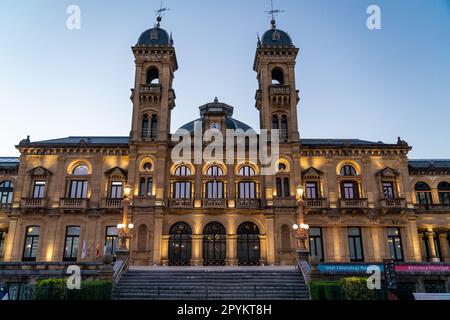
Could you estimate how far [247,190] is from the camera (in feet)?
123

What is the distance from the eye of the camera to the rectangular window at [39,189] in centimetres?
3738

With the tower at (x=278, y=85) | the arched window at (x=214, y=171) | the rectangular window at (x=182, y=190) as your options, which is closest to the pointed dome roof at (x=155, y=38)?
the tower at (x=278, y=85)

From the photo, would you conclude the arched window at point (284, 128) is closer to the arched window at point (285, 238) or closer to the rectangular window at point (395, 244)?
the arched window at point (285, 238)

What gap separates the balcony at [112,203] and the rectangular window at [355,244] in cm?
2356

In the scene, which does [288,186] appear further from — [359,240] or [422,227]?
[422,227]

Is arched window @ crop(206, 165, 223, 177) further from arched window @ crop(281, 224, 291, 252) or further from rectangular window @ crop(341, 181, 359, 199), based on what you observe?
rectangular window @ crop(341, 181, 359, 199)

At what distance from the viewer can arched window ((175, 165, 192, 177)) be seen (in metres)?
37.7

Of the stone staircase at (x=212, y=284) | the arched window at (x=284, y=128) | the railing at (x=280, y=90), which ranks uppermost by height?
the railing at (x=280, y=90)

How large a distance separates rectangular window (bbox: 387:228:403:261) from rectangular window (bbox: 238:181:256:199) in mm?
14445

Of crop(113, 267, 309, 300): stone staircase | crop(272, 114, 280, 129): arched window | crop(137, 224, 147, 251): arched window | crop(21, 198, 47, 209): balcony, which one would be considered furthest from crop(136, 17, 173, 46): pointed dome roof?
crop(113, 267, 309, 300): stone staircase

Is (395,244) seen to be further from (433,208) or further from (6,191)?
(6,191)

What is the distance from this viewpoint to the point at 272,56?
42188 millimetres

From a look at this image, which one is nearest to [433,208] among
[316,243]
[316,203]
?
[316,203]
